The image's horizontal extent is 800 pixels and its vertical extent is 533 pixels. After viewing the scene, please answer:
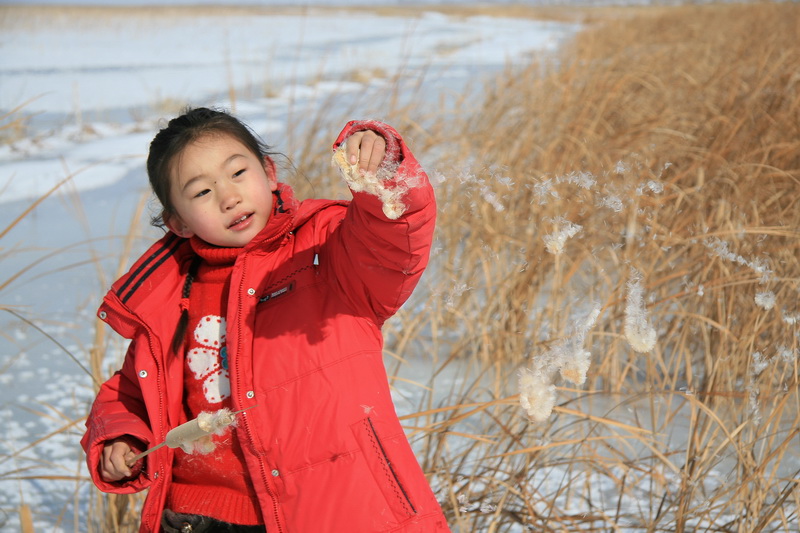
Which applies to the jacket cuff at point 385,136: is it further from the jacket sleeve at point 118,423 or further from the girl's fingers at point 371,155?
the jacket sleeve at point 118,423

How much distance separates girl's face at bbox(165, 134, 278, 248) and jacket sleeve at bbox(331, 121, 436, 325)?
17 cm

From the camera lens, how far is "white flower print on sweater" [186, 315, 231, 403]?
4.28ft

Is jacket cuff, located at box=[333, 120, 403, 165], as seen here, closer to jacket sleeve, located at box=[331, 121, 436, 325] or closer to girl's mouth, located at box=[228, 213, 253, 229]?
jacket sleeve, located at box=[331, 121, 436, 325]

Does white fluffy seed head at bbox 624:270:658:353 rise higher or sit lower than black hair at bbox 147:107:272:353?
lower

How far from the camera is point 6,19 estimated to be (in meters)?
20.3

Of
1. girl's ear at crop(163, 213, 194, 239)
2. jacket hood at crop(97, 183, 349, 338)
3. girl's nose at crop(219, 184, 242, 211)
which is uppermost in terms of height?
girl's ear at crop(163, 213, 194, 239)

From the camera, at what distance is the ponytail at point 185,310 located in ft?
4.32

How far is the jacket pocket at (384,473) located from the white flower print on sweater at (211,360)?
0.30 meters

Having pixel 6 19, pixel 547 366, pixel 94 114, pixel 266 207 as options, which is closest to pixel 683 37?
pixel 94 114

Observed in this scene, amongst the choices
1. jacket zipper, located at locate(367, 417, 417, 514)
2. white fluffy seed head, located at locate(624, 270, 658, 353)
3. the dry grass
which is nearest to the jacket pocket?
jacket zipper, located at locate(367, 417, 417, 514)

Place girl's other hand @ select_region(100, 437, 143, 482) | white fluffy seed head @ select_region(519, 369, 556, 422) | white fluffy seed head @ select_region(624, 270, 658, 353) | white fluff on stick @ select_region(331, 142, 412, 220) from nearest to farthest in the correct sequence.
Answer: white fluff on stick @ select_region(331, 142, 412, 220) → girl's other hand @ select_region(100, 437, 143, 482) → white fluffy seed head @ select_region(519, 369, 556, 422) → white fluffy seed head @ select_region(624, 270, 658, 353)

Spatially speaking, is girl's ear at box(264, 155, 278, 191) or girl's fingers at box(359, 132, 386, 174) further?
girl's ear at box(264, 155, 278, 191)

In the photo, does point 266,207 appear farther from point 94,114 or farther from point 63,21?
point 63,21

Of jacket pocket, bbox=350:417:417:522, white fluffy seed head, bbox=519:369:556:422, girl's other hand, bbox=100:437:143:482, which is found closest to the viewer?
jacket pocket, bbox=350:417:417:522
